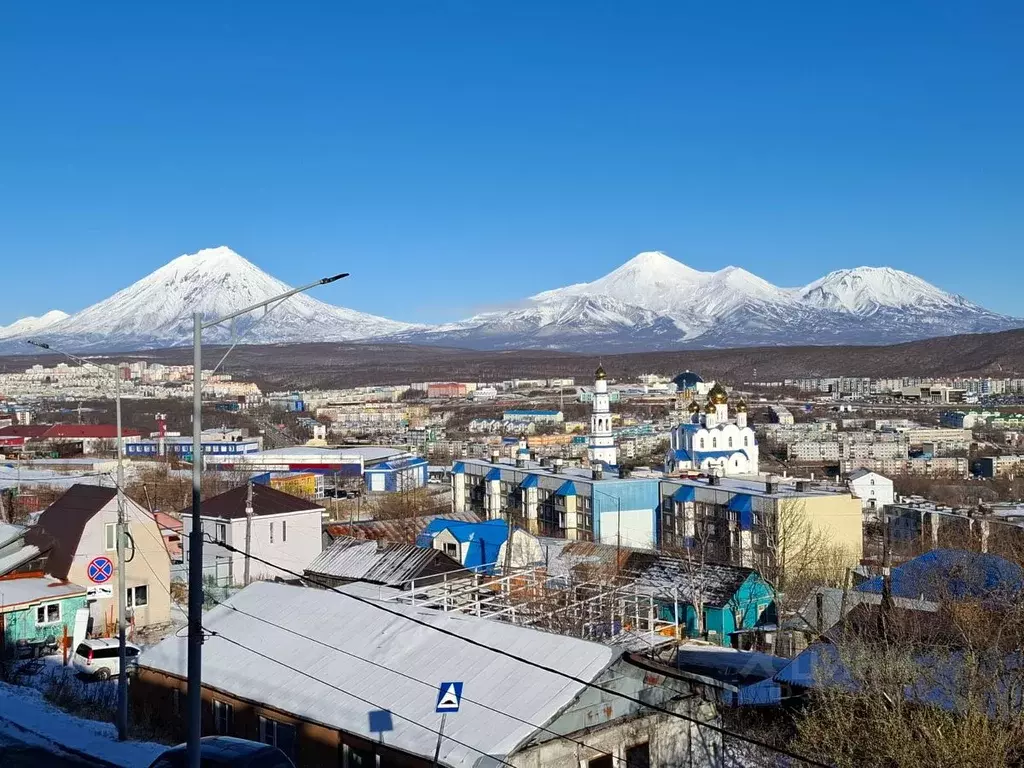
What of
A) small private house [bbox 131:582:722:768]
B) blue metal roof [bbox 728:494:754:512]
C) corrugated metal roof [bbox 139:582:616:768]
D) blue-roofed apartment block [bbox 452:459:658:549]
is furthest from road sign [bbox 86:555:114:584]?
blue metal roof [bbox 728:494:754:512]

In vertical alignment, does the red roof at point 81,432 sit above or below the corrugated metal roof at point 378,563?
below

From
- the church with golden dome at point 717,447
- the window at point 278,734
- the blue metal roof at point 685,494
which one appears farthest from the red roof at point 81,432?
the window at point 278,734

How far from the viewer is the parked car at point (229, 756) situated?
8805 millimetres

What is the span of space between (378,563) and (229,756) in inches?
465

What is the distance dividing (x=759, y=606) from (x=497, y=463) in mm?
24179

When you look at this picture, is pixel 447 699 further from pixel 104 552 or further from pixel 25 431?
pixel 25 431

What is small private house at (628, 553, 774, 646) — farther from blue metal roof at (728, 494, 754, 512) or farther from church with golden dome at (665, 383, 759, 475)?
church with golden dome at (665, 383, 759, 475)

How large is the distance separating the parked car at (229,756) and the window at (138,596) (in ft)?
35.2

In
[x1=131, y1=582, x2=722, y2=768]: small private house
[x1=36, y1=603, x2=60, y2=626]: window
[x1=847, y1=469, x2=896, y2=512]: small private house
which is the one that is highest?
[x1=131, y1=582, x2=722, y2=768]: small private house

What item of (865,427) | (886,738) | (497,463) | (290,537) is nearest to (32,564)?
(290,537)

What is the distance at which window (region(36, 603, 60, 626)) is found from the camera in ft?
55.5

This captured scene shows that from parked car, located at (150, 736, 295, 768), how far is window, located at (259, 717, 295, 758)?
188 centimetres

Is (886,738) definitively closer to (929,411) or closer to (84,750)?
(84,750)

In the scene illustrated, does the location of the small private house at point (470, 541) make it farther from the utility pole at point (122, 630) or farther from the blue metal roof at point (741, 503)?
the utility pole at point (122, 630)
